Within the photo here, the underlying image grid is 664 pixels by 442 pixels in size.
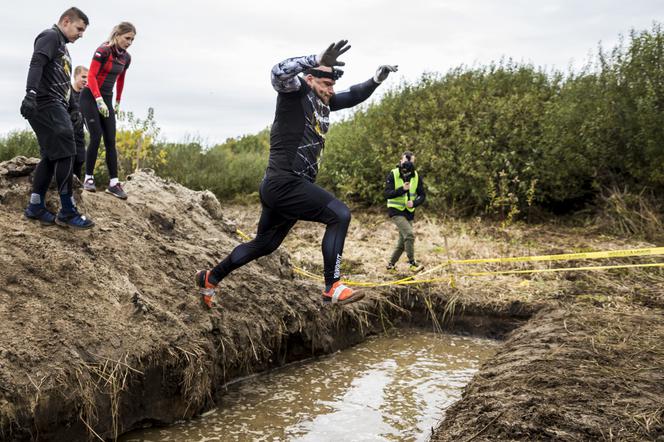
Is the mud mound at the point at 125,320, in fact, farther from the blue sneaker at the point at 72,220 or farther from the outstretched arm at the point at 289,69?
the outstretched arm at the point at 289,69

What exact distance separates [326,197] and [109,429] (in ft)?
8.01

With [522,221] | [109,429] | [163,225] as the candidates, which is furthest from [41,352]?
[522,221]

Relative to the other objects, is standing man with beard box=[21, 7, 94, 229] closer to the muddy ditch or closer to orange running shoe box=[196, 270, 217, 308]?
orange running shoe box=[196, 270, 217, 308]

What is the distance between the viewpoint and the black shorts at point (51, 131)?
5621mm

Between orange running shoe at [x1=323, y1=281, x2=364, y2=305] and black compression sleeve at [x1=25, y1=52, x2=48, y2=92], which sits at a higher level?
black compression sleeve at [x1=25, y1=52, x2=48, y2=92]

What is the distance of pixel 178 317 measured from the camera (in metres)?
5.60

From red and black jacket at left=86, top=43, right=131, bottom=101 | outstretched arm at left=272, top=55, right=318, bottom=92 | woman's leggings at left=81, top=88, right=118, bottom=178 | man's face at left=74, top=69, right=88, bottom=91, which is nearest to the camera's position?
outstretched arm at left=272, top=55, right=318, bottom=92

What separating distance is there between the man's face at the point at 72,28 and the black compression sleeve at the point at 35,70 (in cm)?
39

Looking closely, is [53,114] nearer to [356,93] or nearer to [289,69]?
[289,69]

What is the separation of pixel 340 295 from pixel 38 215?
3.00m

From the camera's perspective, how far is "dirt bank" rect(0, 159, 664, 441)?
14.3ft

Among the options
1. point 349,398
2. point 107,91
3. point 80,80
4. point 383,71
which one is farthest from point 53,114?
point 349,398

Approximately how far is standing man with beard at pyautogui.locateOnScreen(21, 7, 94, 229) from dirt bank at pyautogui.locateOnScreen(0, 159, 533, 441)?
7.8 inches

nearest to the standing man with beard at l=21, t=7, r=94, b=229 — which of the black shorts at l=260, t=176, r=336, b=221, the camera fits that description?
the black shorts at l=260, t=176, r=336, b=221
